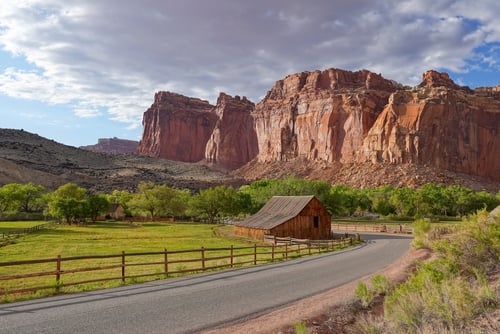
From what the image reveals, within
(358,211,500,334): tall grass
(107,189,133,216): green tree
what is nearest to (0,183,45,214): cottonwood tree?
(107,189,133,216): green tree

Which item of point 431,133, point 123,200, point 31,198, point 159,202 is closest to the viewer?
point 159,202

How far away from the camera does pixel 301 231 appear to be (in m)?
42.0

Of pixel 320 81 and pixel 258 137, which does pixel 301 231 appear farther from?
pixel 258 137

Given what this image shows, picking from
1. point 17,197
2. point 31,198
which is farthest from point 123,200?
point 17,197

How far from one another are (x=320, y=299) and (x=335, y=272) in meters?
6.58

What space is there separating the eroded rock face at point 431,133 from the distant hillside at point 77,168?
49.9m

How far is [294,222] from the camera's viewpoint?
41500 millimetres

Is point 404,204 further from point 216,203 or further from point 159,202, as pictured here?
point 159,202

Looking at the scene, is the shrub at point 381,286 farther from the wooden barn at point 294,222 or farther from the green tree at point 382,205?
the green tree at point 382,205

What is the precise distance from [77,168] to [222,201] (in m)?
73.2

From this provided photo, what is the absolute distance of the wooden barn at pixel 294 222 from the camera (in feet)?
135

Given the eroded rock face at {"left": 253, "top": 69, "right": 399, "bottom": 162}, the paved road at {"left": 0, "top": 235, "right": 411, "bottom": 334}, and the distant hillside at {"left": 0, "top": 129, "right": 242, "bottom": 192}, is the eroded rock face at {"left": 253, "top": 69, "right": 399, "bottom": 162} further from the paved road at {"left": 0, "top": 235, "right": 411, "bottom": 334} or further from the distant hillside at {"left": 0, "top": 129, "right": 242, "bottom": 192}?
the paved road at {"left": 0, "top": 235, "right": 411, "bottom": 334}

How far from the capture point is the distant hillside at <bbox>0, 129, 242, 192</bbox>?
109250 millimetres

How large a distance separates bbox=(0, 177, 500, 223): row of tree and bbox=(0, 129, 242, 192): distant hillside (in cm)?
1703
